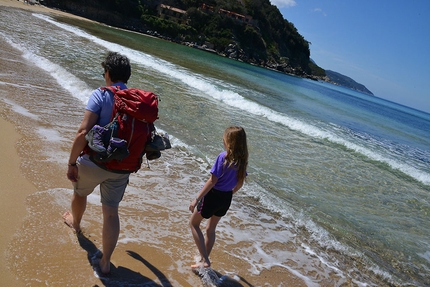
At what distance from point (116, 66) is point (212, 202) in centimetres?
162

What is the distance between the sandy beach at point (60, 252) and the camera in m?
2.93

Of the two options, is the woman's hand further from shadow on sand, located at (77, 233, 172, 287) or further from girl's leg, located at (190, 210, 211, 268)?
girl's leg, located at (190, 210, 211, 268)

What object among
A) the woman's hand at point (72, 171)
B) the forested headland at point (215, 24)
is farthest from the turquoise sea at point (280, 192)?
the forested headland at point (215, 24)

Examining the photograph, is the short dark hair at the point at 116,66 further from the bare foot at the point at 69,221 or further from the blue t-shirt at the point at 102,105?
the bare foot at the point at 69,221

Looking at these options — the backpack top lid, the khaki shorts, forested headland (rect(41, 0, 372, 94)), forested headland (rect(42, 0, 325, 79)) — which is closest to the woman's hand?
A: the khaki shorts

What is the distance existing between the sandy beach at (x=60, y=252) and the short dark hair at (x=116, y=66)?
5.69 feet

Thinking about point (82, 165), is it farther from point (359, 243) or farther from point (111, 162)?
point (359, 243)

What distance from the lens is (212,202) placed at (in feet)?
11.3

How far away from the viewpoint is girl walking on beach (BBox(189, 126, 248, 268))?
3258mm

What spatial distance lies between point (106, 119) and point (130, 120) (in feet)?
0.81

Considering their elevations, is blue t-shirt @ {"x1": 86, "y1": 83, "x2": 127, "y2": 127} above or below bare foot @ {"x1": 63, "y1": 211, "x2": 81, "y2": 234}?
above

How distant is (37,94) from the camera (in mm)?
8516

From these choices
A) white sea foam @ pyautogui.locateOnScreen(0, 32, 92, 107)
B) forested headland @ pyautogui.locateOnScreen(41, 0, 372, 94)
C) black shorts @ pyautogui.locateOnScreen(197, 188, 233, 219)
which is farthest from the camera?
forested headland @ pyautogui.locateOnScreen(41, 0, 372, 94)

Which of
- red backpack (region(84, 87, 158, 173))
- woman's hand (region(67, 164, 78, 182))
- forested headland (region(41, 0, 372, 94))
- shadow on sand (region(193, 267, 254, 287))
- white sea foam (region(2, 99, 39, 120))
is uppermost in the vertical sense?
forested headland (region(41, 0, 372, 94))
